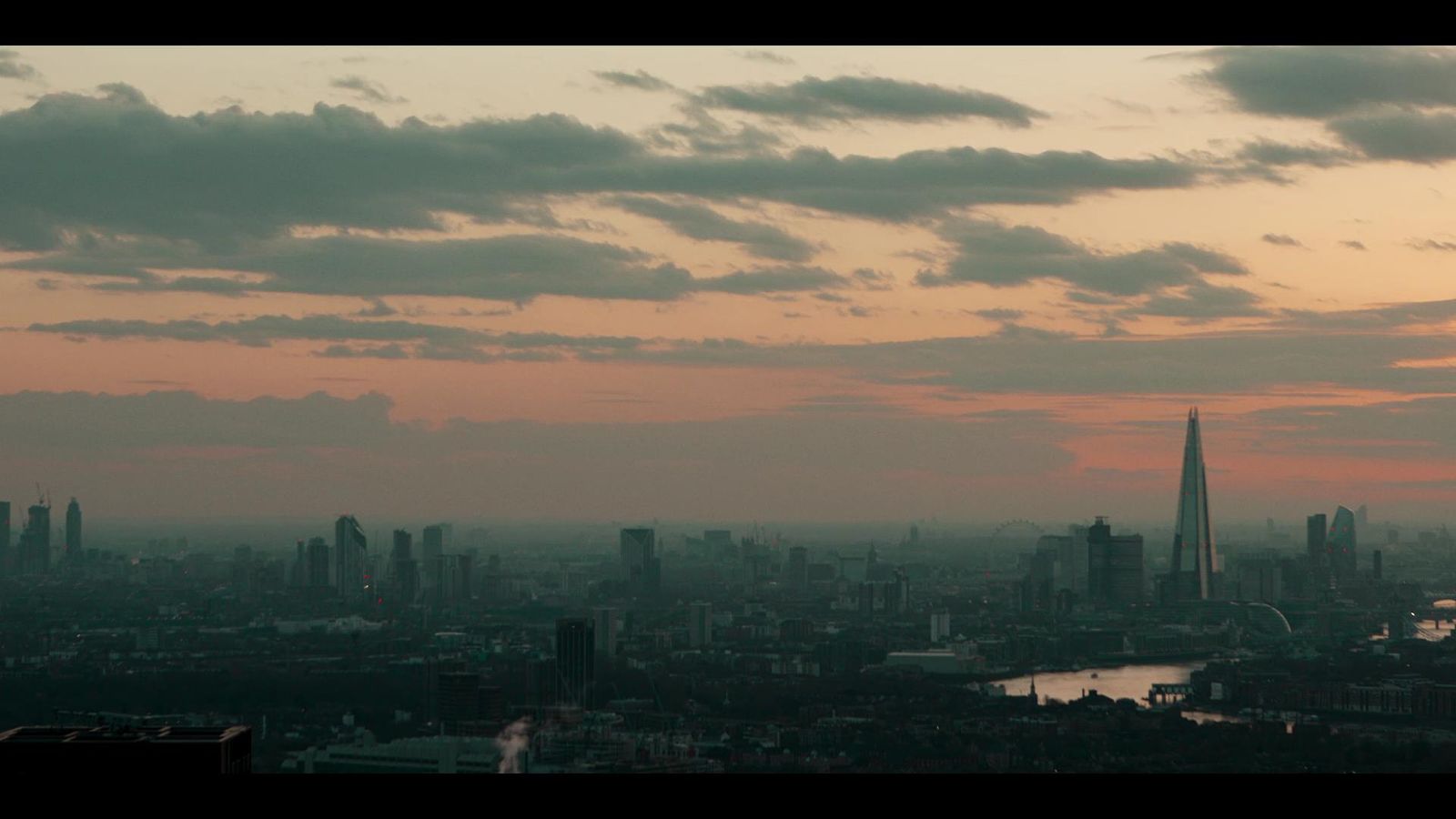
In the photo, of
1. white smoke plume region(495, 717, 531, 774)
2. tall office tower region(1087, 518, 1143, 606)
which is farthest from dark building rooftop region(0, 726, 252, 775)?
tall office tower region(1087, 518, 1143, 606)

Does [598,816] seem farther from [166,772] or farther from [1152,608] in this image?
[1152,608]

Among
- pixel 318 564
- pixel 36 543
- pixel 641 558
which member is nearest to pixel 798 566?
pixel 641 558

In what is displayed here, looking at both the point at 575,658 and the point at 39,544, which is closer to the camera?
the point at 575,658

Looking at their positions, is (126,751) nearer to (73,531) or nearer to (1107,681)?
(1107,681)

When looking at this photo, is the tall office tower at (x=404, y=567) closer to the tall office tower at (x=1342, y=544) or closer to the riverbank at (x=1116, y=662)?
the riverbank at (x=1116, y=662)
